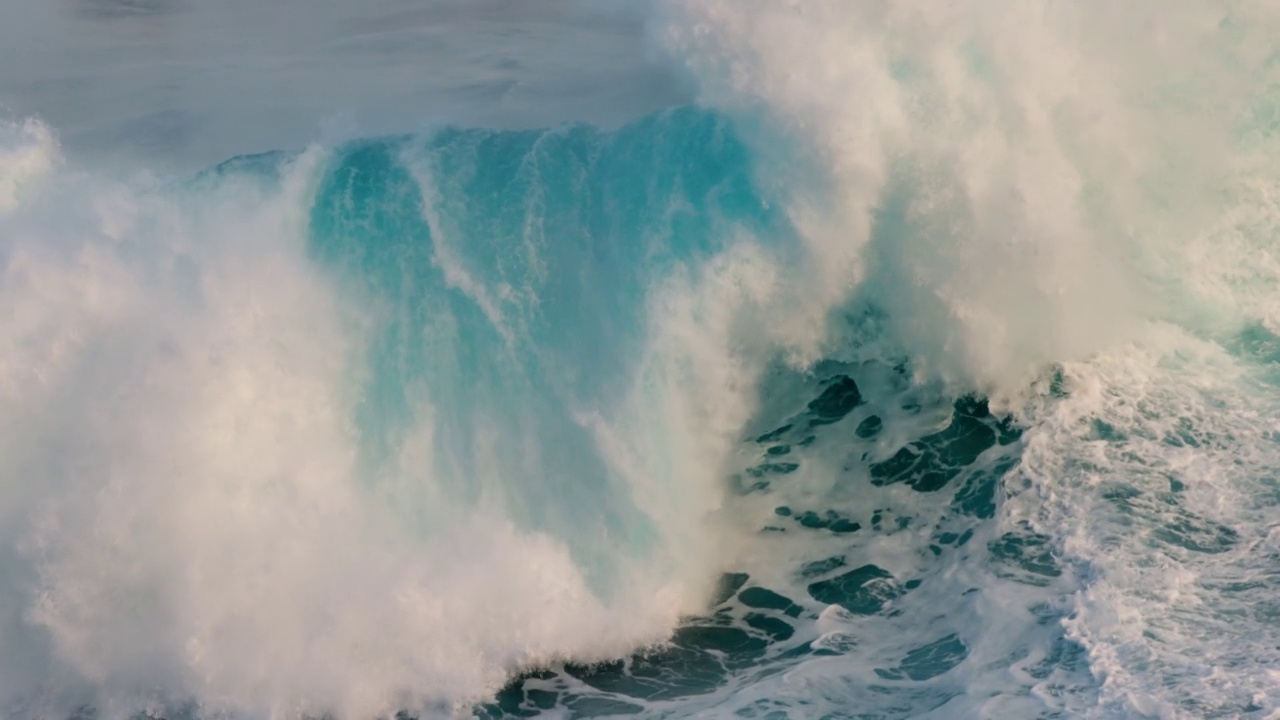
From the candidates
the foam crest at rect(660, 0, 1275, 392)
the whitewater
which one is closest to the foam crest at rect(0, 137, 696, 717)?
the whitewater

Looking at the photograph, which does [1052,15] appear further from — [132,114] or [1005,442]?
[132,114]

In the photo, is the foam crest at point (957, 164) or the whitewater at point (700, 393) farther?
the foam crest at point (957, 164)

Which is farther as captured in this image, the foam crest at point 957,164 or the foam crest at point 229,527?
the foam crest at point 957,164

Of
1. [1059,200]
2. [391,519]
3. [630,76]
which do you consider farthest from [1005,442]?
[630,76]

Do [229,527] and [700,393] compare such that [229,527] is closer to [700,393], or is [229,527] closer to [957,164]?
[700,393]

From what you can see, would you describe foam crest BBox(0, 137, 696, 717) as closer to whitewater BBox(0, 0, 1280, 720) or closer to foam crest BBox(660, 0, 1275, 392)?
whitewater BBox(0, 0, 1280, 720)

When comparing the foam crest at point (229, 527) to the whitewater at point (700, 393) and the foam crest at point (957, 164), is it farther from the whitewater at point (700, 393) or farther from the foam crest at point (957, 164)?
the foam crest at point (957, 164)

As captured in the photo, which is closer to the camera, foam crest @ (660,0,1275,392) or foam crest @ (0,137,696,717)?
foam crest @ (0,137,696,717)

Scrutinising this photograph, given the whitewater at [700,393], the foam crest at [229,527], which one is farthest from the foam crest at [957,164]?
the foam crest at [229,527]
